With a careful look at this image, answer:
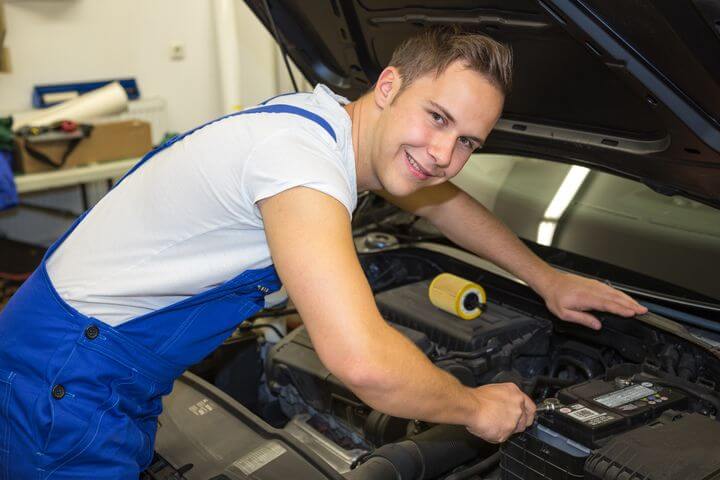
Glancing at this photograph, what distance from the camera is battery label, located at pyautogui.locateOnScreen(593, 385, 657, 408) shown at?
1.34 meters

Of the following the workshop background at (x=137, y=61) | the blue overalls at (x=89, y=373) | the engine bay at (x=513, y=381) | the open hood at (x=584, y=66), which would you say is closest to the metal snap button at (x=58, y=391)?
the blue overalls at (x=89, y=373)

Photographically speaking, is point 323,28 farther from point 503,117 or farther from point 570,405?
point 570,405

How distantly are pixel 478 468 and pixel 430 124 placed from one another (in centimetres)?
66

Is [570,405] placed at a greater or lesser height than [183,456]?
greater

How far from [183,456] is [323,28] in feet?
3.53

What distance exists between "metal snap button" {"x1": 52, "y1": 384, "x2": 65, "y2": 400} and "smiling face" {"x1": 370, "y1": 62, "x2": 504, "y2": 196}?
0.68 meters

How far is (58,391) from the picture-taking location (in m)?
1.32

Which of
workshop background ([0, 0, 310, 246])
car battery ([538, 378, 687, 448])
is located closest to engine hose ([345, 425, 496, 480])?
car battery ([538, 378, 687, 448])

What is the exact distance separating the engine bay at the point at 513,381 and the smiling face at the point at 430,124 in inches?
15.0

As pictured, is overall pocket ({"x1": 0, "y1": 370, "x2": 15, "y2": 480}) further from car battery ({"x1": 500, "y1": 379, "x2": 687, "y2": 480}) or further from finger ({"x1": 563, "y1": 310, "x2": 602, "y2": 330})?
finger ({"x1": 563, "y1": 310, "x2": 602, "y2": 330})

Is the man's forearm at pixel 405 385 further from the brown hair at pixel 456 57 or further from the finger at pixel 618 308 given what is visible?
the finger at pixel 618 308

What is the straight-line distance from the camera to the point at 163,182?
4.29ft

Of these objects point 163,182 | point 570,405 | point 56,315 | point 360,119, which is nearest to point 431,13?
point 360,119

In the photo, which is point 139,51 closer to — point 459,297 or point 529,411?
point 459,297
